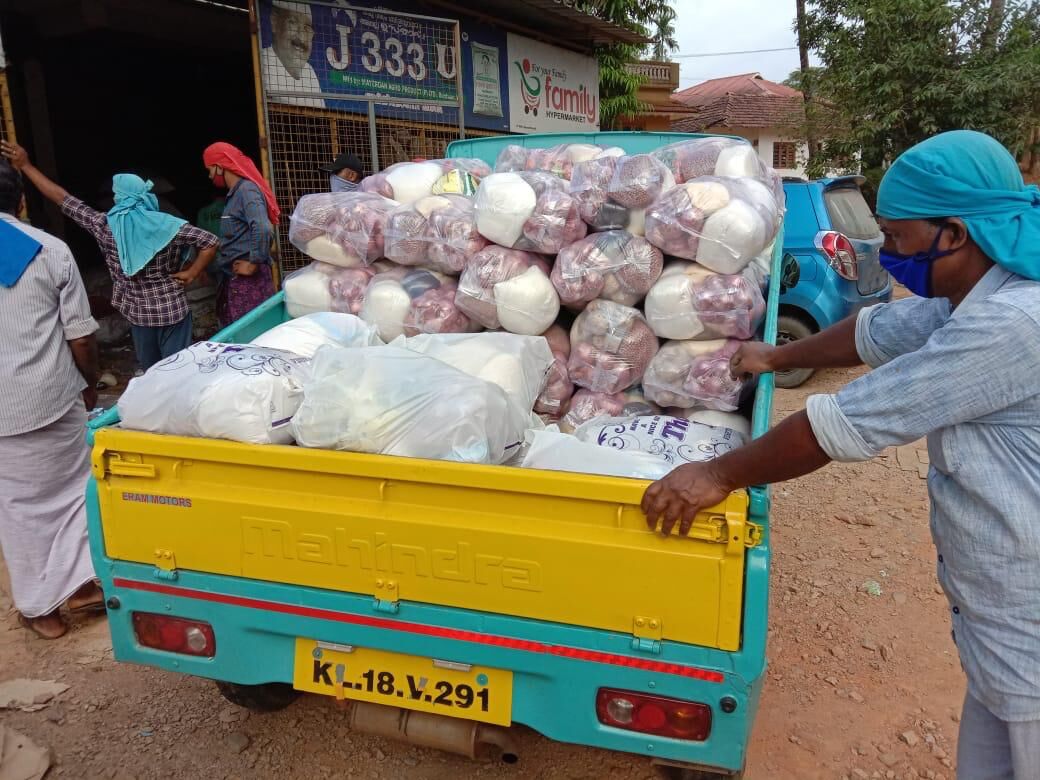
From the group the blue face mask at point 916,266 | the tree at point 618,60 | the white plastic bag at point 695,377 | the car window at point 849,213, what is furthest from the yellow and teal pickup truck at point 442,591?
the tree at point 618,60

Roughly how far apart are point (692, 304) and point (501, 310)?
2.07ft

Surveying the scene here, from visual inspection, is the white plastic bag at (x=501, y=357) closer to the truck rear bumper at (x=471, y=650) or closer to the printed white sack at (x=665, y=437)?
the printed white sack at (x=665, y=437)

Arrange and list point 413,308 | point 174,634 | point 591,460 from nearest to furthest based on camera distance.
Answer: point 591,460 → point 174,634 → point 413,308

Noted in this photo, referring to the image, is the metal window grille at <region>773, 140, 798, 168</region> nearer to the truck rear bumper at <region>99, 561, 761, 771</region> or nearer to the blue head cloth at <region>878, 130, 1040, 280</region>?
the blue head cloth at <region>878, 130, 1040, 280</region>

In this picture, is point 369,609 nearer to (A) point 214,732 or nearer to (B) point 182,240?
(A) point 214,732

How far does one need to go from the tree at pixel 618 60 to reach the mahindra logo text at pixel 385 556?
10737mm

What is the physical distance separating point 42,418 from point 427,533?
215cm

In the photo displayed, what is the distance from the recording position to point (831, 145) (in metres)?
12.6

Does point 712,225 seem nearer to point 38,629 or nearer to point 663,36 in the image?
point 38,629

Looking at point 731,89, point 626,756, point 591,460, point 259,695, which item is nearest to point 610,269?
point 591,460

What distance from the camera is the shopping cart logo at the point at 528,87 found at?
9617 mm

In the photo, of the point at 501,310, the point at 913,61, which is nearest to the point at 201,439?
the point at 501,310

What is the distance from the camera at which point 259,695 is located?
101 inches

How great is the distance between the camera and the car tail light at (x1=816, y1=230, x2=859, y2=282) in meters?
6.12
